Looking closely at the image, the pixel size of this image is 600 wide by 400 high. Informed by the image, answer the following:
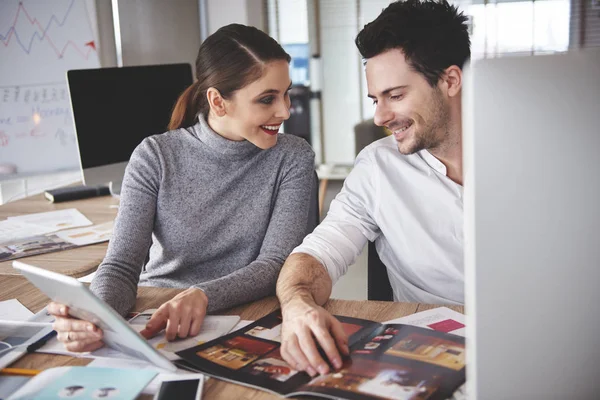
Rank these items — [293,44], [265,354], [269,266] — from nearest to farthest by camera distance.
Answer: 1. [265,354]
2. [269,266]
3. [293,44]

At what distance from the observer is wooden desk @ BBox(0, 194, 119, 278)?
1622 mm

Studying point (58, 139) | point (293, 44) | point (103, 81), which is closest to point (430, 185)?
point (103, 81)

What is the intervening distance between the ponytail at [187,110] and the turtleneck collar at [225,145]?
0.42 feet

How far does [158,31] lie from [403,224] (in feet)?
8.50

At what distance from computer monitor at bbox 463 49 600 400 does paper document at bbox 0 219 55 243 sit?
1.66m

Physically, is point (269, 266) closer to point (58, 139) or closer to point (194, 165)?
point (194, 165)

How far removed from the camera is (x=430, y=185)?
1.50 m

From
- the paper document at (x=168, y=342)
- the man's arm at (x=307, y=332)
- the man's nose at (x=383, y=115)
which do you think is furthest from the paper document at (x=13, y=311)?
the man's nose at (x=383, y=115)

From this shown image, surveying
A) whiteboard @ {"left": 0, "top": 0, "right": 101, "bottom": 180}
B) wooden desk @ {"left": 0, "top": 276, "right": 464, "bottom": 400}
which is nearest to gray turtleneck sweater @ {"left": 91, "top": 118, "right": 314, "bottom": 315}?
wooden desk @ {"left": 0, "top": 276, "right": 464, "bottom": 400}

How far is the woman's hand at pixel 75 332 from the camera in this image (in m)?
1.01

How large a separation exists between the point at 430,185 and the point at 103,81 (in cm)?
132

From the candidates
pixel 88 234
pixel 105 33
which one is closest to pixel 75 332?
pixel 88 234

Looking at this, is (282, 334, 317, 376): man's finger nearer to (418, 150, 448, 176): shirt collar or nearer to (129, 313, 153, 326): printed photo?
(129, 313, 153, 326): printed photo

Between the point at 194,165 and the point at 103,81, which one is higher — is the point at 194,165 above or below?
below
